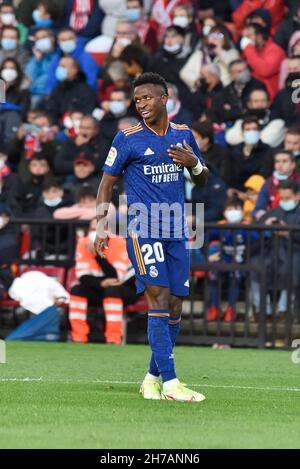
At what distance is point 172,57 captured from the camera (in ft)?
66.9

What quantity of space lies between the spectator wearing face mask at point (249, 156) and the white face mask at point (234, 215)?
1.09 meters

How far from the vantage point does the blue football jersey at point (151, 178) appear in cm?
1084

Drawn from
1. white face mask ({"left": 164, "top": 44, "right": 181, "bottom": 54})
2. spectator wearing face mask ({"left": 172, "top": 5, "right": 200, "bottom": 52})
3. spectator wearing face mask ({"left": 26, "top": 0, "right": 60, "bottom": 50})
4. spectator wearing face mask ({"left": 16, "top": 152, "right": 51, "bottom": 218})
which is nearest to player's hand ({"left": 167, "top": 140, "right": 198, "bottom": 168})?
spectator wearing face mask ({"left": 16, "top": 152, "right": 51, "bottom": 218})

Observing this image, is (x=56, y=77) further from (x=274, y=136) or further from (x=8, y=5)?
(x=274, y=136)

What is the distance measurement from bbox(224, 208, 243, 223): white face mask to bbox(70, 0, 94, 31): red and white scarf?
5783 mm

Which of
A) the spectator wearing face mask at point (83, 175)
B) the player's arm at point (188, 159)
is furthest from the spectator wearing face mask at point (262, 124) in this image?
the player's arm at point (188, 159)

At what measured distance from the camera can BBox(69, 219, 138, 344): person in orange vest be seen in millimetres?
17266

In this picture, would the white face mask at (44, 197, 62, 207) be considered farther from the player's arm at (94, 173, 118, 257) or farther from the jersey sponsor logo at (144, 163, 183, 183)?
the jersey sponsor logo at (144, 163, 183, 183)

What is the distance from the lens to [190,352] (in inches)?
644

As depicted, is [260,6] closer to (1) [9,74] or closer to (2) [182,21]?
(2) [182,21]

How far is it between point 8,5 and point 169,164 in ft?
42.0

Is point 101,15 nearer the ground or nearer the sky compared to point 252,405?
nearer the sky

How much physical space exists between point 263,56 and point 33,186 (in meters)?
3.90
